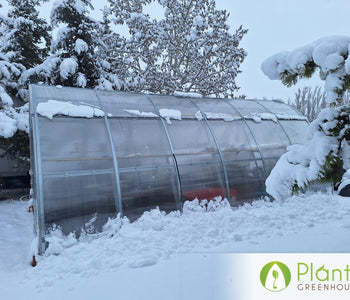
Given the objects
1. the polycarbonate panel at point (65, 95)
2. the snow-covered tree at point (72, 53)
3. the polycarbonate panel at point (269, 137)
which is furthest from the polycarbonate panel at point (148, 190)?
the snow-covered tree at point (72, 53)

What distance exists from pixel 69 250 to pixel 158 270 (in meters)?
1.64

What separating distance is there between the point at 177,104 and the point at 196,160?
6.28 feet

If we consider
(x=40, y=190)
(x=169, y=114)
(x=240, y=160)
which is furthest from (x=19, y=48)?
(x=240, y=160)

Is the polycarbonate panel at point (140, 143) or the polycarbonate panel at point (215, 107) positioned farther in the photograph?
the polycarbonate panel at point (215, 107)

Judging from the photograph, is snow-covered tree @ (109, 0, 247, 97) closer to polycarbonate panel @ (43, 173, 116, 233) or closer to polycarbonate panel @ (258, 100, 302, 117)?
polycarbonate panel @ (258, 100, 302, 117)

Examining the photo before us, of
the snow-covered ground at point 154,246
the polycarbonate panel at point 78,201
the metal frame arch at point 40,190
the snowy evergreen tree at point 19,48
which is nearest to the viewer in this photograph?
the snow-covered ground at point 154,246

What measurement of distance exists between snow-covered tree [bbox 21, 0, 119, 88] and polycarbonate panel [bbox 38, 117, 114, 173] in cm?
590

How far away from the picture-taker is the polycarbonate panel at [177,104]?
704 cm

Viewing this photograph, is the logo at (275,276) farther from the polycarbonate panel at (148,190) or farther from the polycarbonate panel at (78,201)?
the polycarbonate panel at (78,201)

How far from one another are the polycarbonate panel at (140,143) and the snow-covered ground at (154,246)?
3.80 feet

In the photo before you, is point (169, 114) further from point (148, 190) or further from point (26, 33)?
point (26, 33)

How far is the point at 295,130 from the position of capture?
28.9 feet

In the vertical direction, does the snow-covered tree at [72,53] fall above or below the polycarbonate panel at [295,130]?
above

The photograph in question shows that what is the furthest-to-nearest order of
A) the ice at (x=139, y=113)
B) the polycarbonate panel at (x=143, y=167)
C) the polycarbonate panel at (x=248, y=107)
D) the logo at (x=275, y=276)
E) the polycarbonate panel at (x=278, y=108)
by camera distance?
the polycarbonate panel at (x=278, y=108), the polycarbonate panel at (x=248, y=107), the ice at (x=139, y=113), the polycarbonate panel at (x=143, y=167), the logo at (x=275, y=276)
